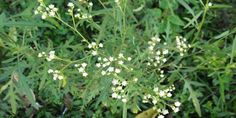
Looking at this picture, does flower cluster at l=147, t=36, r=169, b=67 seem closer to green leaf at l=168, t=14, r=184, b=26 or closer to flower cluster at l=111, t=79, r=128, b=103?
flower cluster at l=111, t=79, r=128, b=103

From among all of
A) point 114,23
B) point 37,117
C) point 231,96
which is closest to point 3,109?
point 37,117

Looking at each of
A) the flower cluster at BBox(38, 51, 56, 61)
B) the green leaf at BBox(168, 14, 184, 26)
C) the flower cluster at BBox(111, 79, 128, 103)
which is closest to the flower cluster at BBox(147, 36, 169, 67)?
the flower cluster at BBox(111, 79, 128, 103)

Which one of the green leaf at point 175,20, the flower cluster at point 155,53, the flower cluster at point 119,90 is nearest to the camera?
the flower cluster at point 119,90

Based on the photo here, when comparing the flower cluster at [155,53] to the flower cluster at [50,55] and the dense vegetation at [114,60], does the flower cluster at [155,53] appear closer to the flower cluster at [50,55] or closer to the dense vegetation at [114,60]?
the dense vegetation at [114,60]

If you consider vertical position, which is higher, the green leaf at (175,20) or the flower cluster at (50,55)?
the flower cluster at (50,55)

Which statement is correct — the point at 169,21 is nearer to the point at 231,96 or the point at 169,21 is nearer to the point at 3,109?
the point at 231,96

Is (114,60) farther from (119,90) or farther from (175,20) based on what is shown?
(175,20)

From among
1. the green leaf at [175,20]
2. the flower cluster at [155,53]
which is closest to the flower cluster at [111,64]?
the flower cluster at [155,53]

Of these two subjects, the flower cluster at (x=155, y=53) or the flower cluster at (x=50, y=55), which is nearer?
the flower cluster at (x=50, y=55)
